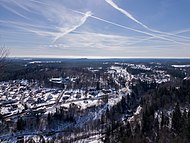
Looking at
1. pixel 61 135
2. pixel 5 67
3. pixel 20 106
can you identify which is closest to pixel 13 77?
pixel 20 106

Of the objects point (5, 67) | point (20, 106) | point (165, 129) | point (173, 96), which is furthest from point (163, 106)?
point (5, 67)

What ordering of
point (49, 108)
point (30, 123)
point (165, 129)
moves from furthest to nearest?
point (49, 108) → point (30, 123) → point (165, 129)

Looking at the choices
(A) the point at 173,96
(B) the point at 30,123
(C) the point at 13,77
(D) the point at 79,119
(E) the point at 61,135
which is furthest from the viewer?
(C) the point at 13,77

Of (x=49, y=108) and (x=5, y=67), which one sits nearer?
(x=5, y=67)

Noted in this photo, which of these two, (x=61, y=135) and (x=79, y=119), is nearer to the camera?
(x=61, y=135)

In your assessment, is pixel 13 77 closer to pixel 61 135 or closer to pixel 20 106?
pixel 20 106

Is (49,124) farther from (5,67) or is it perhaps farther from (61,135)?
(5,67)

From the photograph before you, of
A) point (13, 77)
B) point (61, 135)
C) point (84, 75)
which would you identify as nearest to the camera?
point (61, 135)

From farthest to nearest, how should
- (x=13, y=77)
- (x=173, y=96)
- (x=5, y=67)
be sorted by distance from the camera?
(x=13, y=77) < (x=173, y=96) < (x=5, y=67)

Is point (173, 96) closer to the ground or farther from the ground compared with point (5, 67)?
closer to the ground
